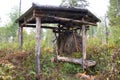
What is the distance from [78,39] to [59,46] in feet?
6.67

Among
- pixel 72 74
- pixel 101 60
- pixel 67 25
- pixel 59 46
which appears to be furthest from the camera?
pixel 59 46

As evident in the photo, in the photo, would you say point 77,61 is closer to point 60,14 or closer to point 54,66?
point 54,66

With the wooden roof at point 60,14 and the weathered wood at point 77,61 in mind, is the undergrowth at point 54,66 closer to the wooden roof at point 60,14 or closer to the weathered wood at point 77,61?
the weathered wood at point 77,61

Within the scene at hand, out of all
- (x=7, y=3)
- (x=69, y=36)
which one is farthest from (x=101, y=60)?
(x=7, y=3)

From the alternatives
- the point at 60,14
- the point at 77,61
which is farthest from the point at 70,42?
the point at 60,14

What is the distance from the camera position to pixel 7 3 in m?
122

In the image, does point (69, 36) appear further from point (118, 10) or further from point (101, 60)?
point (118, 10)

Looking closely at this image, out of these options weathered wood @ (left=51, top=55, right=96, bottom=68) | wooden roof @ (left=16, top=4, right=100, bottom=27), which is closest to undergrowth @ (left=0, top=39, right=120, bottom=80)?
weathered wood @ (left=51, top=55, right=96, bottom=68)

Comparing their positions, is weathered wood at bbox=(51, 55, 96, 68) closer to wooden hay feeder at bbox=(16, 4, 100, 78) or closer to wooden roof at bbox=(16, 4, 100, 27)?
wooden hay feeder at bbox=(16, 4, 100, 78)

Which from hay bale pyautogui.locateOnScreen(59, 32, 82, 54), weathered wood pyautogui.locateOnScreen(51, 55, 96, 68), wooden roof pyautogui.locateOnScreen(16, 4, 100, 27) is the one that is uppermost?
wooden roof pyautogui.locateOnScreen(16, 4, 100, 27)

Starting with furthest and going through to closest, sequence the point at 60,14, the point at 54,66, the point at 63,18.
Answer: the point at 54,66 < the point at 60,14 < the point at 63,18

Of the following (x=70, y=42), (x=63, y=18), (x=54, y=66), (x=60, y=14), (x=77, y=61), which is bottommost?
(x=54, y=66)

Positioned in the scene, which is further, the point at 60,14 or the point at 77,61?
the point at 77,61

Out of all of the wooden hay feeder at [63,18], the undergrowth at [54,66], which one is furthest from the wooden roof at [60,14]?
the undergrowth at [54,66]
